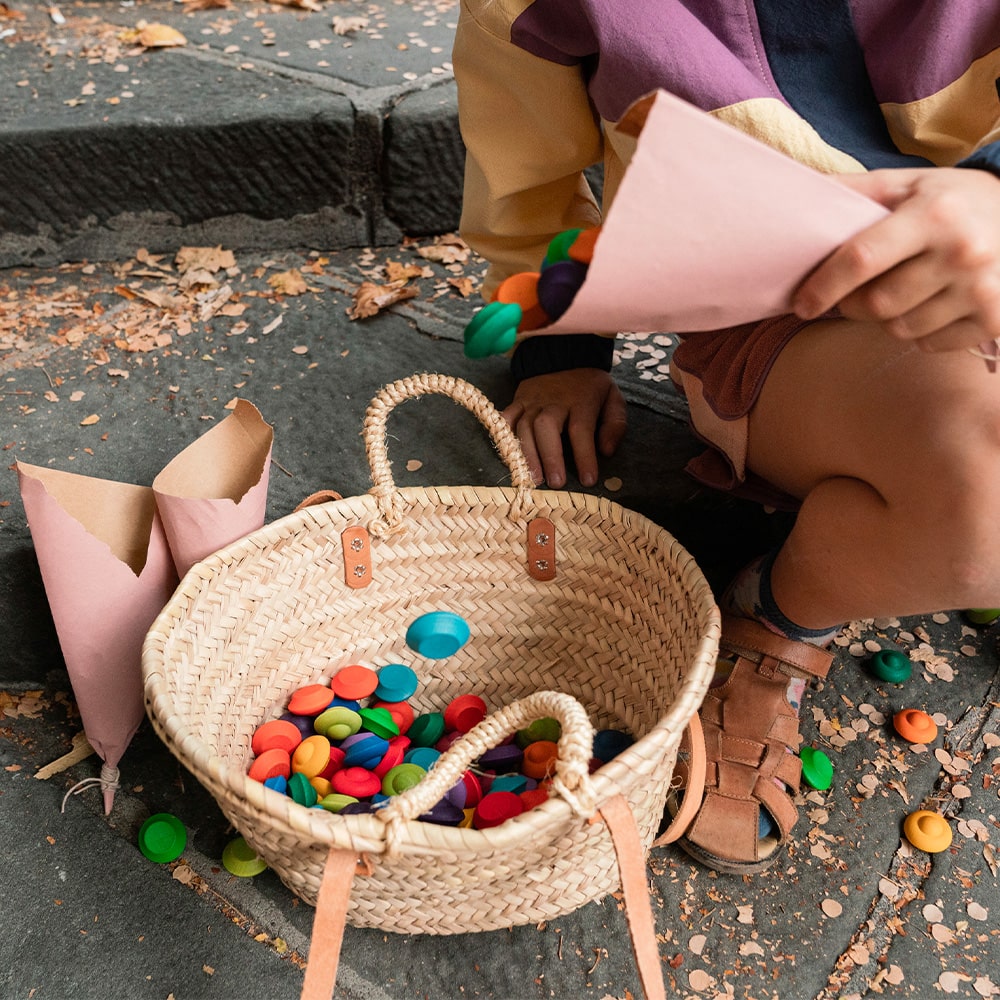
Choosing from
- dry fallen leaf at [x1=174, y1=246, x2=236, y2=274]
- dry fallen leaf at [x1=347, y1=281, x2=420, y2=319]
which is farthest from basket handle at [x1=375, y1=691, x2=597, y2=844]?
dry fallen leaf at [x1=174, y1=246, x2=236, y2=274]

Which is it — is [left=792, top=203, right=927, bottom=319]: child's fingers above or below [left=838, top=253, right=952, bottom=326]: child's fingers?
above

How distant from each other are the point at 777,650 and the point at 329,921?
1.78 feet

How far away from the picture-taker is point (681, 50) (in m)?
0.86

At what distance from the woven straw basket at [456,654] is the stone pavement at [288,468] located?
12cm

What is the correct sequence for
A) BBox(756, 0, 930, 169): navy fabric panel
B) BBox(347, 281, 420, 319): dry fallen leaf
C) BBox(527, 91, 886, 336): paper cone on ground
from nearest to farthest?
1. BBox(527, 91, 886, 336): paper cone on ground
2. BBox(756, 0, 930, 169): navy fabric panel
3. BBox(347, 281, 420, 319): dry fallen leaf

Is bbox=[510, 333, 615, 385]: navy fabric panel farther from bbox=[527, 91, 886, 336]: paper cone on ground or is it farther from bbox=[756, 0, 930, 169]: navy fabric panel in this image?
bbox=[527, 91, 886, 336]: paper cone on ground

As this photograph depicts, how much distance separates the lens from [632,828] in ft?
2.31

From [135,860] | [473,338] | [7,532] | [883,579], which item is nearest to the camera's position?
[473,338]

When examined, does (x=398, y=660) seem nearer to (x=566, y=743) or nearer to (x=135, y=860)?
(x=135, y=860)

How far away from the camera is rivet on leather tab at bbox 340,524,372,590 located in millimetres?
1007

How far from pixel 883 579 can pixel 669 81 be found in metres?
0.51

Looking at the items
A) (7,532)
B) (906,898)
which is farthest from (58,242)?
(906,898)

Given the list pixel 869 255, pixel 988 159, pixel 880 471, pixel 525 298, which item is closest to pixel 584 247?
pixel 525 298

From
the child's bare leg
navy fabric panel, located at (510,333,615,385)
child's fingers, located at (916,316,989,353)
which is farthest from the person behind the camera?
navy fabric panel, located at (510,333,615,385)
